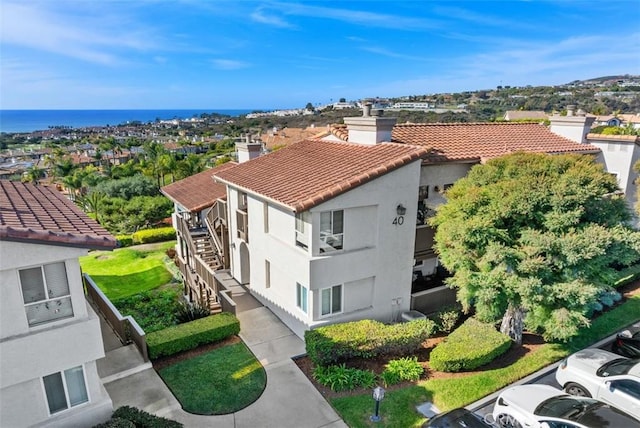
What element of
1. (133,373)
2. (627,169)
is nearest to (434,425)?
(133,373)

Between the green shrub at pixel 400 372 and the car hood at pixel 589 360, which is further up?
the car hood at pixel 589 360

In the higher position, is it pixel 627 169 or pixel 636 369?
pixel 627 169

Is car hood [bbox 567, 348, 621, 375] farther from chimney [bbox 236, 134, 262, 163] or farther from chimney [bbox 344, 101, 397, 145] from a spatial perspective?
chimney [bbox 236, 134, 262, 163]

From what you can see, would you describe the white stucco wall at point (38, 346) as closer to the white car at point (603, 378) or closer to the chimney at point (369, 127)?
the chimney at point (369, 127)

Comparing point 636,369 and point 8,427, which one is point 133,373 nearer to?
point 8,427

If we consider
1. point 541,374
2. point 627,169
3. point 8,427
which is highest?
point 627,169

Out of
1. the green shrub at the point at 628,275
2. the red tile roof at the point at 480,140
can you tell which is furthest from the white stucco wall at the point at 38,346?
the green shrub at the point at 628,275

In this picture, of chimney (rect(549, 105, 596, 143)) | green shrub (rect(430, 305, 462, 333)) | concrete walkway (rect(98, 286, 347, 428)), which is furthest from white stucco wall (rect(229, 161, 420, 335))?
chimney (rect(549, 105, 596, 143))
